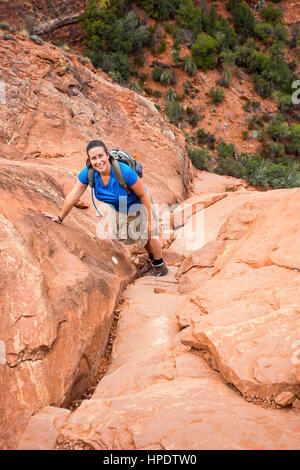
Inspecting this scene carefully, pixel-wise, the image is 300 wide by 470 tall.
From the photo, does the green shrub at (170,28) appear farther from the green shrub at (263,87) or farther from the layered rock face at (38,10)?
the green shrub at (263,87)

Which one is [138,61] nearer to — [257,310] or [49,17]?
[49,17]

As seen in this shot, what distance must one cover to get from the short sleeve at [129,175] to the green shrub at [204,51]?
75.1 feet

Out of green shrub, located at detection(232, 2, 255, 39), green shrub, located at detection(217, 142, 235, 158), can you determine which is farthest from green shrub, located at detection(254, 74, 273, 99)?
green shrub, located at detection(217, 142, 235, 158)

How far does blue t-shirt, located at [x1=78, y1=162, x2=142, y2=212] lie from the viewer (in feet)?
9.30

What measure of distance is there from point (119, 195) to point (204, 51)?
76.1 feet

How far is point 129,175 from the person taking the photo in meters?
2.83

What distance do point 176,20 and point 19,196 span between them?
88.1 ft

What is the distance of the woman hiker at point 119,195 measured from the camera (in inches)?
106

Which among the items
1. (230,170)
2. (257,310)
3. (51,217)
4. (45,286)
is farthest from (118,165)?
(230,170)

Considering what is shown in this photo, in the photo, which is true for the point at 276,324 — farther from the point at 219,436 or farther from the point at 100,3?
the point at 100,3

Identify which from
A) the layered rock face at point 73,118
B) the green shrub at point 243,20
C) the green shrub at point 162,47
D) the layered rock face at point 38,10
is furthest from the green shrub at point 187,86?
the layered rock face at point 73,118

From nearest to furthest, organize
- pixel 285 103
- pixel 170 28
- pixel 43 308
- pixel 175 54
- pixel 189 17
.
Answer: pixel 43 308 < pixel 285 103 < pixel 175 54 < pixel 170 28 < pixel 189 17

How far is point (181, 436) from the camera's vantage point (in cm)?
121
